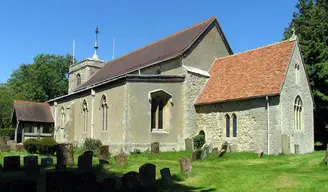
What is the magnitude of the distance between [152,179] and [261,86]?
14.2m

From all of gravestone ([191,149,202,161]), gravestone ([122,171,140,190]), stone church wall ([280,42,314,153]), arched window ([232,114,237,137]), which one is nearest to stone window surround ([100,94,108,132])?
gravestone ([191,149,202,161])

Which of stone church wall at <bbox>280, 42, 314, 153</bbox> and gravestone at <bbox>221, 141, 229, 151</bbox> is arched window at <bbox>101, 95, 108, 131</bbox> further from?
stone church wall at <bbox>280, 42, 314, 153</bbox>

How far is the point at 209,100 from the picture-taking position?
87.8ft

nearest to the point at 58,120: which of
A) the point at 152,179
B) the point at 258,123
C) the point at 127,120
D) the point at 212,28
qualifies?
the point at 127,120

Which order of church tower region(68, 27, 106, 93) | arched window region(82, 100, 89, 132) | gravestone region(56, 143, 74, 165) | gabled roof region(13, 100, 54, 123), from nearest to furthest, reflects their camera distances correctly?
1. gravestone region(56, 143, 74, 165)
2. arched window region(82, 100, 89, 132)
3. gabled roof region(13, 100, 54, 123)
4. church tower region(68, 27, 106, 93)

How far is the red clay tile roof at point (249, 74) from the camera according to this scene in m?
23.8

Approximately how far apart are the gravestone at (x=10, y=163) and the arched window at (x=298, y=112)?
18.4 m

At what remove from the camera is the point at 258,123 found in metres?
23.5

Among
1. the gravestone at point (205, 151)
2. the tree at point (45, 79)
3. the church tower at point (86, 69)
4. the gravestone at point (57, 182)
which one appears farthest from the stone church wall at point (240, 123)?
the tree at point (45, 79)

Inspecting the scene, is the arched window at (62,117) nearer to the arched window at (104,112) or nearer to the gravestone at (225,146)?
the arched window at (104,112)

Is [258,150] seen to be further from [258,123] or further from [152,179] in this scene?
[152,179]

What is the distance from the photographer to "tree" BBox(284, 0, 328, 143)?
1230 inches

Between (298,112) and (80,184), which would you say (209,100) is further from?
(80,184)

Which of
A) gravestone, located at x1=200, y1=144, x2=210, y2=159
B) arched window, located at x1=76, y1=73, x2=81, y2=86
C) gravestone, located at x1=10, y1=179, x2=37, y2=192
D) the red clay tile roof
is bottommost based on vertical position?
gravestone, located at x1=200, y1=144, x2=210, y2=159
